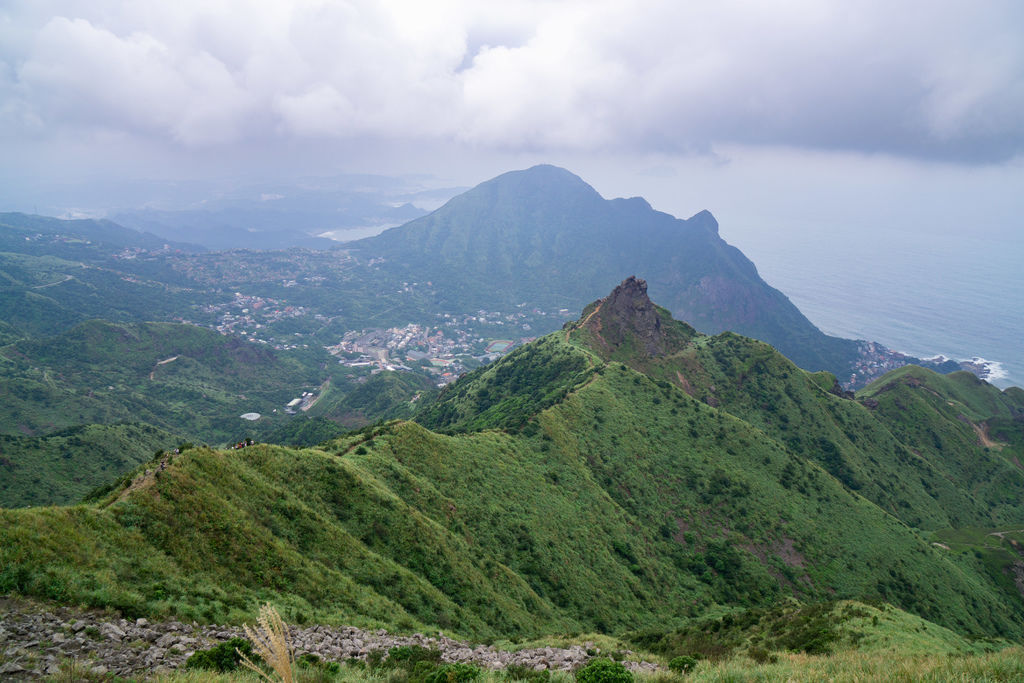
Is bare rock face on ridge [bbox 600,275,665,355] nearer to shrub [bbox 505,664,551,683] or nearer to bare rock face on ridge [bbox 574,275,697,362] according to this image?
bare rock face on ridge [bbox 574,275,697,362]

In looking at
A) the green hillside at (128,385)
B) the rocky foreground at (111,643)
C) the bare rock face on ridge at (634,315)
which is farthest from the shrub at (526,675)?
the green hillside at (128,385)

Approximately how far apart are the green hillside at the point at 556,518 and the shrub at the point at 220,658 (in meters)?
3.95

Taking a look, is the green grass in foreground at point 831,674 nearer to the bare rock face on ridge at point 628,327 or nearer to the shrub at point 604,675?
the shrub at point 604,675

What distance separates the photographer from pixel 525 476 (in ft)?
172

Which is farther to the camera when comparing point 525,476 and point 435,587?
point 525,476

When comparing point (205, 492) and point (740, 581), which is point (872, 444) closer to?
point (740, 581)

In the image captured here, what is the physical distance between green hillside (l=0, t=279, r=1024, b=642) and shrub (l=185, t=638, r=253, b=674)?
3.95m

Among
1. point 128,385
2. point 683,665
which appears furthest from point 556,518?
point 128,385

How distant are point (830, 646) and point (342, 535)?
30116 millimetres

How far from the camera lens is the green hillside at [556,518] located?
2067cm

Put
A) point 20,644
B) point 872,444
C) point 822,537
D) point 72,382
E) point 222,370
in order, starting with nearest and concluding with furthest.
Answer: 1. point 20,644
2. point 822,537
3. point 872,444
4. point 72,382
5. point 222,370

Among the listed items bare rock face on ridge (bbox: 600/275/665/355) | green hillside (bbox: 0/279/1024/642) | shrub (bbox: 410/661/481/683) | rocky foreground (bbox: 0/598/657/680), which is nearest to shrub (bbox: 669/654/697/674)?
rocky foreground (bbox: 0/598/657/680)

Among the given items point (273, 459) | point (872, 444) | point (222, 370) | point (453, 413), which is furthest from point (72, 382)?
point (872, 444)

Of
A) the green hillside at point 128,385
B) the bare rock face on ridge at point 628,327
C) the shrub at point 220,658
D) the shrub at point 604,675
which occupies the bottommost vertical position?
the green hillside at point 128,385
